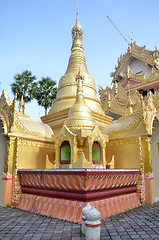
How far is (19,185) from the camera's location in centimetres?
773

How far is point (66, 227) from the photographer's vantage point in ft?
16.3

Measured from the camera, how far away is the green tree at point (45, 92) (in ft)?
94.7

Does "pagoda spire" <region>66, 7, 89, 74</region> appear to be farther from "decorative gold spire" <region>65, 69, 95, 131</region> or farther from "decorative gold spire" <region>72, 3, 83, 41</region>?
"decorative gold spire" <region>65, 69, 95, 131</region>

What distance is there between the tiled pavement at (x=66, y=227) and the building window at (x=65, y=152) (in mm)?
2436

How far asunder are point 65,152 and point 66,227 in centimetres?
349

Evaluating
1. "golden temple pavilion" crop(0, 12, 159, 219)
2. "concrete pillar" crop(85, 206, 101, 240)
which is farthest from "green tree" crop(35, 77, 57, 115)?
"concrete pillar" crop(85, 206, 101, 240)

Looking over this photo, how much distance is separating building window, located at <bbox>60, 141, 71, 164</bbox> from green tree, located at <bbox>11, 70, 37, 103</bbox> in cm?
2112

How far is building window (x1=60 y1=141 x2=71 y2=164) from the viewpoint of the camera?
26.3 feet

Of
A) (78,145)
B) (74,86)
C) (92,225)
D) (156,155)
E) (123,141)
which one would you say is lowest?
(92,225)

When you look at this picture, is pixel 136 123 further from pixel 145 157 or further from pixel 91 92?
pixel 91 92

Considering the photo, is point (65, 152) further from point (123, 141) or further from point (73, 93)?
point (73, 93)

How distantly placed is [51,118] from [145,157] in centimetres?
614

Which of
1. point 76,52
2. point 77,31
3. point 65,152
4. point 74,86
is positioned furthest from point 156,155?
point 77,31

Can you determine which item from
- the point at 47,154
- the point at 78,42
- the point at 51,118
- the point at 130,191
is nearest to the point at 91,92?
the point at 51,118
